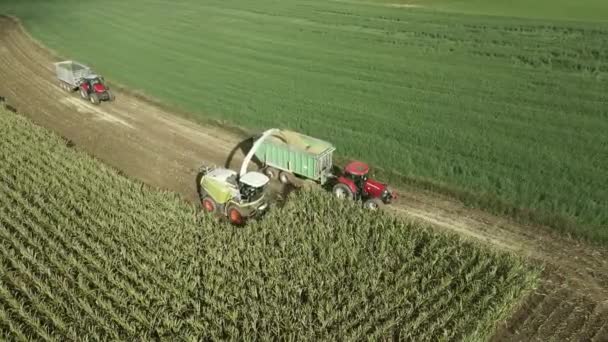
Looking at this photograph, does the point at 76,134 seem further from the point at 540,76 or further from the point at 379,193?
the point at 540,76

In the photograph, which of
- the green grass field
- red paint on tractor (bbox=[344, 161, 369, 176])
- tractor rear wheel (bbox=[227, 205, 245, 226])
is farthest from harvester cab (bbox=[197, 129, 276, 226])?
the green grass field

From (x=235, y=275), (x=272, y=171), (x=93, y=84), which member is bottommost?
(x=235, y=275)

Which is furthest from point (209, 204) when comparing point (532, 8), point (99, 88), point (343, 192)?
point (532, 8)

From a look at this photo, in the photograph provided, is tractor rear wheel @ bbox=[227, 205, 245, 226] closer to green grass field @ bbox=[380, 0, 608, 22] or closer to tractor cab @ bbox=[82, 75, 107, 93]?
tractor cab @ bbox=[82, 75, 107, 93]

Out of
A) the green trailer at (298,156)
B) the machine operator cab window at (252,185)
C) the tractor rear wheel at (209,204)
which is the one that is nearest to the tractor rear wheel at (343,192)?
the green trailer at (298,156)

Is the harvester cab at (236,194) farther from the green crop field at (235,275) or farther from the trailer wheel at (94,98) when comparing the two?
the trailer wheel at (94,98)

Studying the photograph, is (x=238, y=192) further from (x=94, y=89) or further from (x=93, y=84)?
(x=93, y=84)

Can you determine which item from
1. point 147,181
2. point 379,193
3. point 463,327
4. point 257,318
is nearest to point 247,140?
point 147,181
